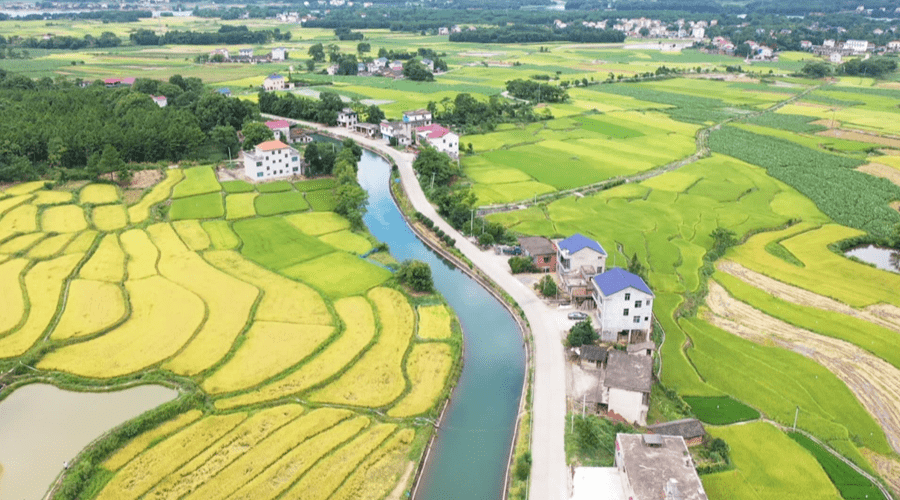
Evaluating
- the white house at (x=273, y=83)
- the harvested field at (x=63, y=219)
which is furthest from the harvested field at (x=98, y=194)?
the white house at (x=273, y=83)

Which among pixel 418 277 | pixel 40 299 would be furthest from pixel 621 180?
pixel 40 299

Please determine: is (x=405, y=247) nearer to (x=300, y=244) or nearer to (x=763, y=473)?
(x=300, y=244)

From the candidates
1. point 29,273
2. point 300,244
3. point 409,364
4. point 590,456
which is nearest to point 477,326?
point 409,364

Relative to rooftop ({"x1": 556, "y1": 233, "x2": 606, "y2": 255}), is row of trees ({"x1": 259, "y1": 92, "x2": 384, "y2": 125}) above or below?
above

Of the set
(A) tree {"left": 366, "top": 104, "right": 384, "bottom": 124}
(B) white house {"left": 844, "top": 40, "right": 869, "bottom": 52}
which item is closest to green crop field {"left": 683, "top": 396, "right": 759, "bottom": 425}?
(A) tree {"left": 366, "top": 104, "right": 384, "bottom": 124}

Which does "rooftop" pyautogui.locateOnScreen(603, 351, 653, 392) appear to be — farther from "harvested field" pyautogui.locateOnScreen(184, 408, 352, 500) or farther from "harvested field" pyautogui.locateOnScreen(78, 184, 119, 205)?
"harvested field" pyautogui.locateOnScreen(78, 184, 119, 205)
